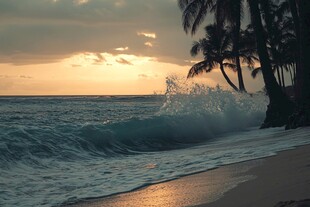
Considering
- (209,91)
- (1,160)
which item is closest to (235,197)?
(1,160)

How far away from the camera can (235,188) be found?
6.08m

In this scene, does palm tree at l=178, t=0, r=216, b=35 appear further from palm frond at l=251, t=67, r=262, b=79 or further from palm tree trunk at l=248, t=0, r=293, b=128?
palm frond at l=251, t=67, r=262, b=79

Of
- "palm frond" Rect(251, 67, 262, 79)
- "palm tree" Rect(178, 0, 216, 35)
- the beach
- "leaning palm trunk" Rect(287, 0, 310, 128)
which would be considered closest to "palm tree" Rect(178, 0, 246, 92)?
"palm tree" Rect(178, 0, 216, 35)

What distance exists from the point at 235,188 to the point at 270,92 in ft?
42.3

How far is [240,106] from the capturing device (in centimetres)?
2655

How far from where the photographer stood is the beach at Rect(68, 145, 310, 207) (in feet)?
17.1

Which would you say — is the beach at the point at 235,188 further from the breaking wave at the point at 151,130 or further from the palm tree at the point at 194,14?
the palm tree at the point at 194,14

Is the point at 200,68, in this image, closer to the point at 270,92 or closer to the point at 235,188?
the point at 270,92

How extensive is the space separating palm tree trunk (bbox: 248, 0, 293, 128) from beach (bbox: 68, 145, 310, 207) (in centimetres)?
1010

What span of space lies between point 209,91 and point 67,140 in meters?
15.7

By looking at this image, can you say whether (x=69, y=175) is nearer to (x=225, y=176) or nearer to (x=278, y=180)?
(x=225, y=176)

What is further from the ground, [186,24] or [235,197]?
[186,24]

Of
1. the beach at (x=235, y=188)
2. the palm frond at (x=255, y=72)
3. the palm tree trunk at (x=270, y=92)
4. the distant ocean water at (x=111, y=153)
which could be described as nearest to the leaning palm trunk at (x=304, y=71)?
the distant ocean water at (x=111, y=153)

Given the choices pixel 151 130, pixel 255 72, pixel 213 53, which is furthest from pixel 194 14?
pixel 255 72
